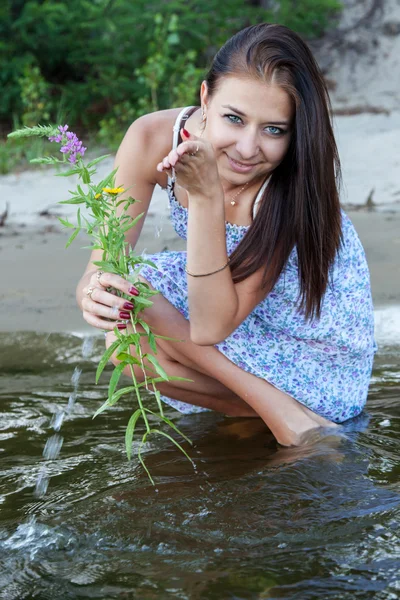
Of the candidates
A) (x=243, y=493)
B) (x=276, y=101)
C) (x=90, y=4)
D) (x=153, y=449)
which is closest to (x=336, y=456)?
(x=243, y=493)

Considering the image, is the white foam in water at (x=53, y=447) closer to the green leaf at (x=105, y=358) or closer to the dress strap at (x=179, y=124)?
the green leaf at (x=105, y=358)

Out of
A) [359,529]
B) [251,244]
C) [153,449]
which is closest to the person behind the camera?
[359,529]

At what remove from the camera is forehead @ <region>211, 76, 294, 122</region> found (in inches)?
103

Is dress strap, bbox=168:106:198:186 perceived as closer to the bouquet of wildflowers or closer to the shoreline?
the bouquet of wildflowers

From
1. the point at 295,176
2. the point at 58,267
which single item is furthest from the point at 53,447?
the point at 58,267

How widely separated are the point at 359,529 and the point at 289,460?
50cm

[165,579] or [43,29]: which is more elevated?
[43,29]

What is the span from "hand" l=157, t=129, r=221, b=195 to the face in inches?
12.3

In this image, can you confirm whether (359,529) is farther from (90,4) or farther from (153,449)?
(90,4)

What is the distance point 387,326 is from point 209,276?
186 cm

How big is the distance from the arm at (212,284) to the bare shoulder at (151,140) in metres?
0.66

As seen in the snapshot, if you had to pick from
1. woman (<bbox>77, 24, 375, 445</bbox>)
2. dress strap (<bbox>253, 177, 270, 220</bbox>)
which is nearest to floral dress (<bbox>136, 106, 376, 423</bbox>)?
woman (<bbox>77, 24, 375, 445</bbox>)

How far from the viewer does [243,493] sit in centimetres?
260

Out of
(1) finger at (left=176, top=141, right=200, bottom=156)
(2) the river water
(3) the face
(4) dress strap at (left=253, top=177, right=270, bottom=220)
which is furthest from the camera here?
(4) dress strap at (left=253, top=177, right=270, bottom=220)
